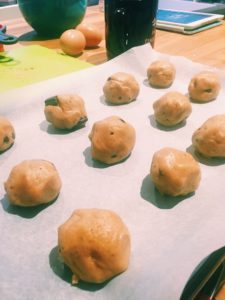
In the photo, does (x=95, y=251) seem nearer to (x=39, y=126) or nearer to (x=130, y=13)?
(x=39, y=126)

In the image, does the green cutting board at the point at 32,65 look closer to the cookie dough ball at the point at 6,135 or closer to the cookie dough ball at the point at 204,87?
the cookie dough ball at the point at 6,135

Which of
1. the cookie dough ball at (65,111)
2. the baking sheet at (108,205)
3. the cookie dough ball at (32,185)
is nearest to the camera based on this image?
the baking sheet at (108,205)

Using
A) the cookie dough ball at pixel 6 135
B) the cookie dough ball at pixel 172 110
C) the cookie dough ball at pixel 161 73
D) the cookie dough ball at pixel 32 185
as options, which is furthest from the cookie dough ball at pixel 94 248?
the cookie dough ball at pixel 161 73

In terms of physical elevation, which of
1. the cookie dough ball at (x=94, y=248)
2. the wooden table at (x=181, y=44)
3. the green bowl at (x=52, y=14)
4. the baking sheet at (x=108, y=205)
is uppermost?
the green bowl at (x=52, y=14)

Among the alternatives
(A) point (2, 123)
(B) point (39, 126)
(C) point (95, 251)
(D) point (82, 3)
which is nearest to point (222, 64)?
(D) point (82, 3)

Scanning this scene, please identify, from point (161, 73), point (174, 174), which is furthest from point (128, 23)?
point (174, 174)

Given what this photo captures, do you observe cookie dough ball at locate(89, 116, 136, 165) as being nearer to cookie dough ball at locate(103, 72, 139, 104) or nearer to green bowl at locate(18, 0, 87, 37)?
cookie dough ball at locate(103, 72, 139, 104)
